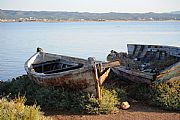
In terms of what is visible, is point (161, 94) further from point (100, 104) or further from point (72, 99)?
point (72, 99)

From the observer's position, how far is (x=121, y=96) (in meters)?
11.6

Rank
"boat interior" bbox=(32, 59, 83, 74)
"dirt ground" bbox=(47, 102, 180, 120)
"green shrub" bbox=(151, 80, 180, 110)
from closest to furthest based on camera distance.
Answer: "dirt ground" bbox=(47, 102, 180, 120) → "green shrub" bbox=(151, 80, 180, 110) → "boat interior" bbox=(32, 59, 83, 74)

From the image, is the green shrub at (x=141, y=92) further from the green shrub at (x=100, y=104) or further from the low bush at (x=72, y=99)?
the green shrub at (x=100, y=104)

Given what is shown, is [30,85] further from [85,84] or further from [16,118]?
[16,118]

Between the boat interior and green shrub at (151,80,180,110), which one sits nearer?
green shrub at (151,80,180,110)

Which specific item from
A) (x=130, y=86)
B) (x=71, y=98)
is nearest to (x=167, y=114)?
(x=130, y=86)

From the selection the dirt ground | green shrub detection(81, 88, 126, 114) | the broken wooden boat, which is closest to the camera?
the dirt ground

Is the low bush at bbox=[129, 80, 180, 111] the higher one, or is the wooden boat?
the wooden boat

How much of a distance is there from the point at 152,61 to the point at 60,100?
5.76m

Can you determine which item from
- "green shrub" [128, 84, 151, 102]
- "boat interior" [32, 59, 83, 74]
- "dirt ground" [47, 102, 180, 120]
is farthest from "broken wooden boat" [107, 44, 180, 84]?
"boat interior" [32, 59, 83, 74]

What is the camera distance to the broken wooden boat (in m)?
12.1

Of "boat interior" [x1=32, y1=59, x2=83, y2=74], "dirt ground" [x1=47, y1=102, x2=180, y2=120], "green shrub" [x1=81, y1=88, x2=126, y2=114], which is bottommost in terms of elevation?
"dirt ground" [x1=47, y1=102, x2=180, y2=120]

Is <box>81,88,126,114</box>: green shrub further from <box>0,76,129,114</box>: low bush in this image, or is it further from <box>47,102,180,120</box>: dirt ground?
<box>47,102,180,120</box>: dirt ground

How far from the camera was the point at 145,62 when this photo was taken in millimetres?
15102
